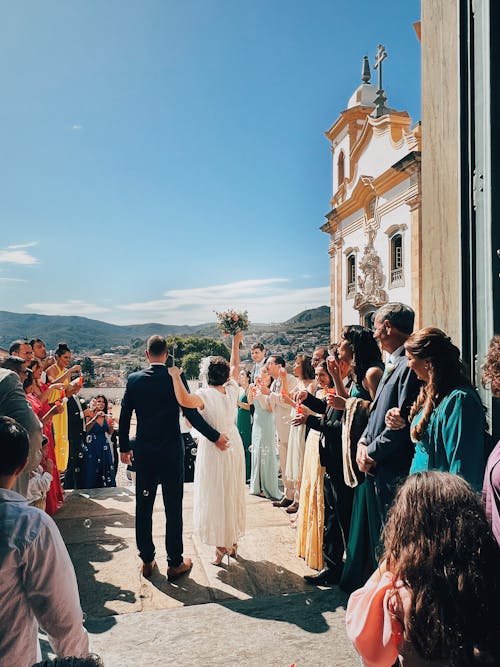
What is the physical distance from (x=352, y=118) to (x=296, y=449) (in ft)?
84.4

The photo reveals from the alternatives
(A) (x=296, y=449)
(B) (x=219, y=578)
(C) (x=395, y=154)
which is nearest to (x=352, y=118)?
(C) (x=395, y=154)

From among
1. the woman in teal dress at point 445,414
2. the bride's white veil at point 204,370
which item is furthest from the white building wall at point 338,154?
the woman in teal dress at point 445,414

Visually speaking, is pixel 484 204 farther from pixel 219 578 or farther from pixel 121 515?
pixel 121 515

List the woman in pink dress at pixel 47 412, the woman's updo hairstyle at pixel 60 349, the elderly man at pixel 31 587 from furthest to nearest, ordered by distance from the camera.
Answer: the woman's updo hairstyle at pixel 60 349 → the woman in pink dress at pixel 47 412 → the elderly man at pixel 31 587

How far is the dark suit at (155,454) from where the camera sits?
4023 millimetres

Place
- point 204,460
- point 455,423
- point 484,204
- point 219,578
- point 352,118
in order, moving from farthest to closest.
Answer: point 352,118 < point 204,460 < point 219,578 < point 484,204 < point 455,423

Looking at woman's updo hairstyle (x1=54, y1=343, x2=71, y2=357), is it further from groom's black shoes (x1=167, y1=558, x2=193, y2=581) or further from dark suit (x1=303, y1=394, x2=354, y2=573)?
dark suit (x1=303, y1=394, x2=354, y2=573)

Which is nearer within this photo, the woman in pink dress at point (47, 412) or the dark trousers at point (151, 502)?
the dark trousers at point (151, 502)

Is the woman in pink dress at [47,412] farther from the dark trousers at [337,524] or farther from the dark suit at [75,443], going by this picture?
the dark trousers at [337,524]

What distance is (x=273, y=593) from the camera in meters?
3.69

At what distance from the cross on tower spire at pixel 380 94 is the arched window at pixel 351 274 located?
728 centimetres

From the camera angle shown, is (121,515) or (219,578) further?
(121,515)

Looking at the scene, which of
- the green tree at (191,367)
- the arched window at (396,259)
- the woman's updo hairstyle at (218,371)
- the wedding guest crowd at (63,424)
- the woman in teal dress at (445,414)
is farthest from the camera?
the arched window at (396,259)

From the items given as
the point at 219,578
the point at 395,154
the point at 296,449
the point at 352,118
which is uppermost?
the point at 352,118
